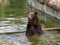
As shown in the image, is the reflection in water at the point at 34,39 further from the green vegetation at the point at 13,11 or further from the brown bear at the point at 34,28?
the green vegetation at the point at 13,11

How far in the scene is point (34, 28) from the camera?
1123 cm

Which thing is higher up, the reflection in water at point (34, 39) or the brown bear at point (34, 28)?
the brown bear at point (34, 28)

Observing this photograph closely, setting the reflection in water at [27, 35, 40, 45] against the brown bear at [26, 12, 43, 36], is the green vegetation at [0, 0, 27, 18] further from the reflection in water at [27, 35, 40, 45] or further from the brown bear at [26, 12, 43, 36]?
the reflection in water at [27, 35, 40, 45]

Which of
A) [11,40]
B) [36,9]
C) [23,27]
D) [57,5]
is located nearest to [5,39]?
[11,40]

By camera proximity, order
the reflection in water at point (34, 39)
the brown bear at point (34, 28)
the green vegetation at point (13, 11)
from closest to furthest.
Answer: the reflection in water at point (34, 39) → the brown bear at point (34, 28) → the green vegetation at point (13, 11)

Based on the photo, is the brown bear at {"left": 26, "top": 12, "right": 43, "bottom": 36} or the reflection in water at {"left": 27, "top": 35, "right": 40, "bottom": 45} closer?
the reflection in water at {"left": 27, "top": 35, "right": 40, "bottom": 45}

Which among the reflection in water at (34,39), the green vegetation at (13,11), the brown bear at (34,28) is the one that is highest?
the brown bear at (34,28)

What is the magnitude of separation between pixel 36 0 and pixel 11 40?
35.1ft

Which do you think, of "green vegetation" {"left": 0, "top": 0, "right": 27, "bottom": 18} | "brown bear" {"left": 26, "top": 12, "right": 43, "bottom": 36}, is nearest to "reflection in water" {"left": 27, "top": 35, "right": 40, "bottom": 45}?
"brown bear" {"left": 26, "top": 12, "right": 43, "bottom": 36}

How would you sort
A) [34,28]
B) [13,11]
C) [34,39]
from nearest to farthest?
[34,39]
[34,28]
[13,11]

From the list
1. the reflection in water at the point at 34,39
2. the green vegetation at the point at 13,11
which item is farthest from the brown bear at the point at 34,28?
the green vegetation at the point at 13,11

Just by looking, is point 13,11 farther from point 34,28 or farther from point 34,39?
point 34,39

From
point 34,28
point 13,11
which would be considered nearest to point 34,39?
point 34,28

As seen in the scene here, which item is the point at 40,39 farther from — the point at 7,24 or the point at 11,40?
the point at 7,24
